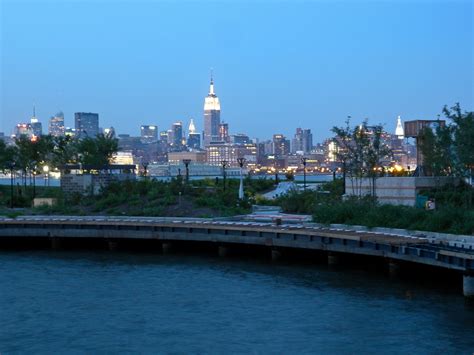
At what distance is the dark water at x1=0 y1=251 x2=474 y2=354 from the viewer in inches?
926

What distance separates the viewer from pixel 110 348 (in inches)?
915

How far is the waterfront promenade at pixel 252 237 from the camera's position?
31.7 m

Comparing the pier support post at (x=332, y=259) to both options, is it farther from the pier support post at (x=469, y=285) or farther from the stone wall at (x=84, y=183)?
the stone wall at (x=84, y=183)

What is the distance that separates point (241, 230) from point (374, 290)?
11694 millimetres

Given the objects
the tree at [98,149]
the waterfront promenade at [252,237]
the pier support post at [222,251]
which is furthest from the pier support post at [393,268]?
the tree at [98,149]

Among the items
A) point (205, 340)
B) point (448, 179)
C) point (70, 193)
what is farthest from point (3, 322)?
point (70, 193)

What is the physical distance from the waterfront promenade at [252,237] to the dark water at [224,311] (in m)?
1.36

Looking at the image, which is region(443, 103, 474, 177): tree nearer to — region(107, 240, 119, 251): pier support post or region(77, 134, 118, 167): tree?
region(107, 240, 119, 251): pier support post

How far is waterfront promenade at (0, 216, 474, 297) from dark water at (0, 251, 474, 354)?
1.36 m

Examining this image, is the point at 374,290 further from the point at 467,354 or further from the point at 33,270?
the point at 33,270

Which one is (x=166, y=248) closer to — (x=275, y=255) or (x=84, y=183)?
(x=275, y=255)

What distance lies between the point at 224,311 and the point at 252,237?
42.9 ft

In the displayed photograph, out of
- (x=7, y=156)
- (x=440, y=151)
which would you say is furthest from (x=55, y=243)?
(x=7, y=156)

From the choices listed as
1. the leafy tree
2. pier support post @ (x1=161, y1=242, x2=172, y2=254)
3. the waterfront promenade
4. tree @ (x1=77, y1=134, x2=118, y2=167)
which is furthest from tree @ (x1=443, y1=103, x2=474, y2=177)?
the leafy tree
